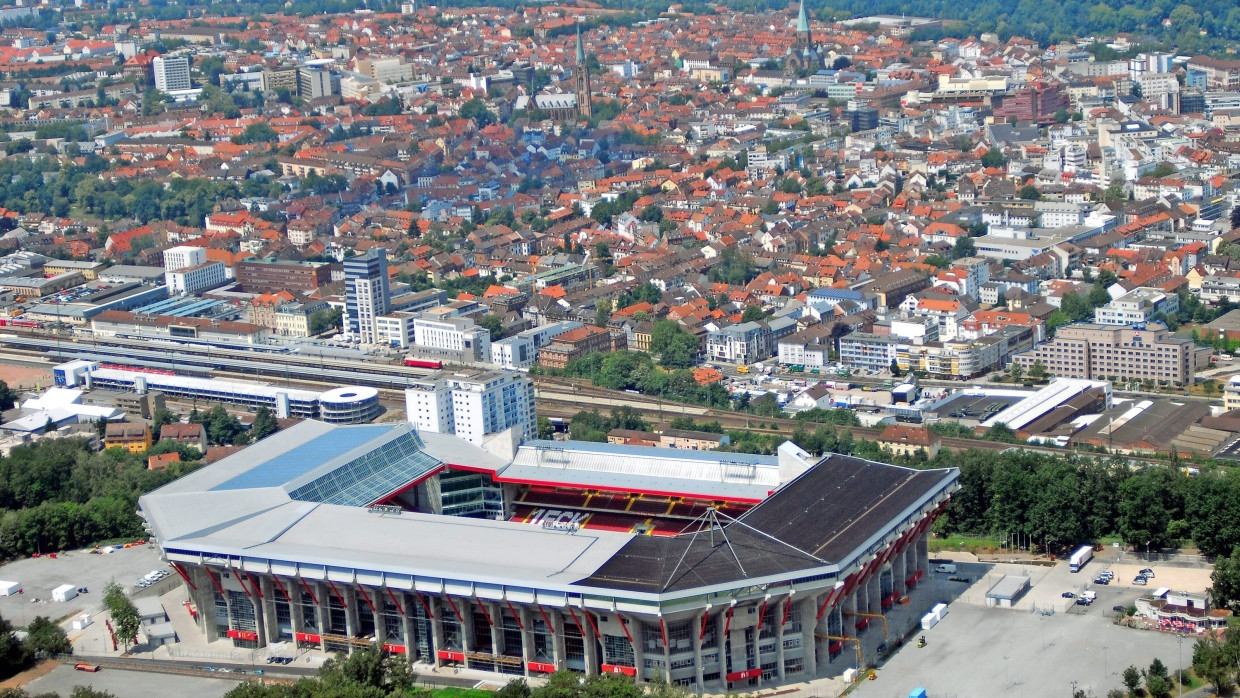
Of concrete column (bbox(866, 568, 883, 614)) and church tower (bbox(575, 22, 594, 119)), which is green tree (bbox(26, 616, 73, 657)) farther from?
church tower (bbox(575, 22, 594, 119))

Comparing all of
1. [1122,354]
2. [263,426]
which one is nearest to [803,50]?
[1122,354]

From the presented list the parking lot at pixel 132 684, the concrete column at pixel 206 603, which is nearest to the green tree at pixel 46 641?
the parking lot at pixel 132 684

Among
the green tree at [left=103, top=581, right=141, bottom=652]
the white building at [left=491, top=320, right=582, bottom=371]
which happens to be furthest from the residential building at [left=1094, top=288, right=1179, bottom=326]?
the green tree at [left=103, top=581, right=141, bottom=652]

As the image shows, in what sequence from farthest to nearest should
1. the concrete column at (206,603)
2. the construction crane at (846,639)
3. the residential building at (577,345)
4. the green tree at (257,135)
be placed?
the green tree at (257,135) < the residential building at (577,345) < the concrete column at (206,603) < the construction crane at (846,639)

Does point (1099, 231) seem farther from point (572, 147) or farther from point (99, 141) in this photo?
point (99, 141)

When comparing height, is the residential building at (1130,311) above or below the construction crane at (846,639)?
above

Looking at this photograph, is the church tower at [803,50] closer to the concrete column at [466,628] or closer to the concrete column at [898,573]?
the concrete column at [898,573]
